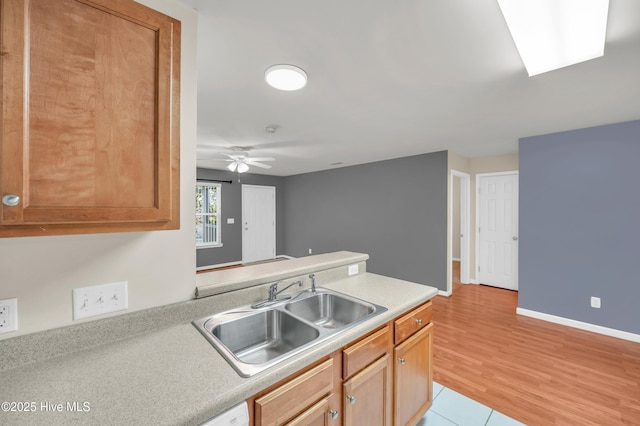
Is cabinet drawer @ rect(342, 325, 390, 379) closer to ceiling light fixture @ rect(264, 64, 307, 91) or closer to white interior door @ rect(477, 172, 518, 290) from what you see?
ceiling light fixture @ rect(264, 64, 307, 91)

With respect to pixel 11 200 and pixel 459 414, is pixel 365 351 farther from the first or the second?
pixel 11 200

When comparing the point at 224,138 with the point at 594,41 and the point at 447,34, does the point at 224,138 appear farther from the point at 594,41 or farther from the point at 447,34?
the point at 594,41

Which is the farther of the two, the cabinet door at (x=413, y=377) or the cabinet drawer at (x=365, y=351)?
the cabinet door at (x=413, y=377)

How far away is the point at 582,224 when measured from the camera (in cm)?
301

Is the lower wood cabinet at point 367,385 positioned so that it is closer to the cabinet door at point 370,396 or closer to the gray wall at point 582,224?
the cabinet door at point 370,396

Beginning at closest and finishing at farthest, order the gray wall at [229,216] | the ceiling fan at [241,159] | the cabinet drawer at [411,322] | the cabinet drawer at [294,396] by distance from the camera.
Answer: the cabinet drawer at [294,396]
the cabinet drawer at [411,322]
the ceiling fan at [241,159]
the gray wall at [229,216]

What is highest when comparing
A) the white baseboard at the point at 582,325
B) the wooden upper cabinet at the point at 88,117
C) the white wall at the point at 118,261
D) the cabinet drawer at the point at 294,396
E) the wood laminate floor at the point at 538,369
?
the wooden upper cabinet at the point at 88,117

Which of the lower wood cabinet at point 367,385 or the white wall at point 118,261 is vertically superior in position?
the white wall at point 118,261

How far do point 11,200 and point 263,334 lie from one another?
1.14 metres

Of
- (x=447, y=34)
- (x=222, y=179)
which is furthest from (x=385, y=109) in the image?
(x=222, y=179)

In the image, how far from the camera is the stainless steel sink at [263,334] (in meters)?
1.30

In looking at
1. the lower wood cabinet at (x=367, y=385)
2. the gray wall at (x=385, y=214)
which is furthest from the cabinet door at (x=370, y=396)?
the gray wall at (x=385, y=214)

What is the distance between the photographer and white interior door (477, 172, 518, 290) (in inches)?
173

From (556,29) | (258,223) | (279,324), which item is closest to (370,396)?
(279,324)
